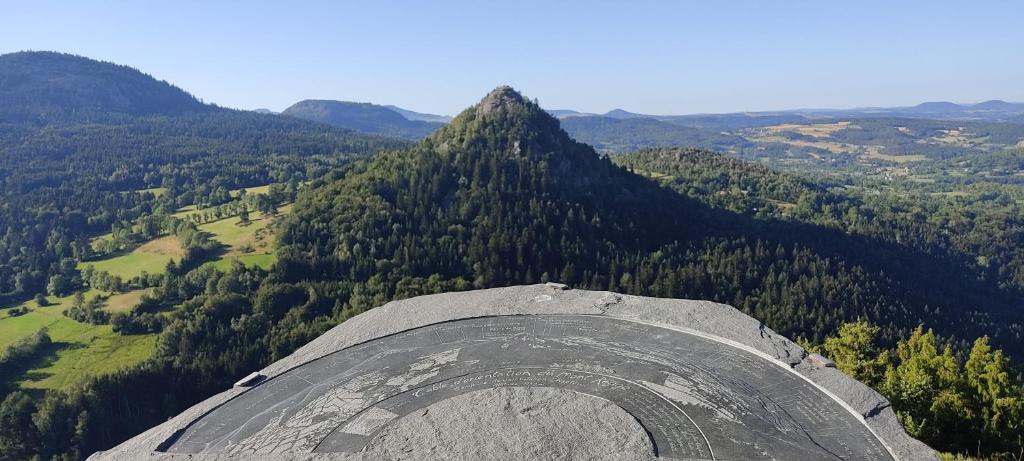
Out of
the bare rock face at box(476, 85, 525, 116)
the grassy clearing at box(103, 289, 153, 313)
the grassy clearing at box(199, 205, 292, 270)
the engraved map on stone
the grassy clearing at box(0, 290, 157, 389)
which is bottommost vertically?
the grassy clearing at box(0, 290, 157, 389)

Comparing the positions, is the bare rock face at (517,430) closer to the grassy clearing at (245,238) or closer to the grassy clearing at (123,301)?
the grassy clearing at (245,238)

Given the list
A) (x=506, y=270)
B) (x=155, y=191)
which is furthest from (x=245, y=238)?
(x=155, y=191)

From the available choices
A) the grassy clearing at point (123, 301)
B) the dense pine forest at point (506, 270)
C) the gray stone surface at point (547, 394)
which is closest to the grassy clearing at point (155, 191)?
the dense pine forest at point (506, 270)

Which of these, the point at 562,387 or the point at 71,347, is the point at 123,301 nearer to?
the point at 71,347

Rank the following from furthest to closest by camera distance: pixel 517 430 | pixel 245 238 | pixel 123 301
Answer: pixel 245 238
pixel 123 301
pixel 517 430

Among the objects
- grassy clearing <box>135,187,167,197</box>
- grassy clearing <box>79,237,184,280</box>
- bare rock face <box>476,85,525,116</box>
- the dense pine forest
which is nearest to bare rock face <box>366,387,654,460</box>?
the dense pine forest

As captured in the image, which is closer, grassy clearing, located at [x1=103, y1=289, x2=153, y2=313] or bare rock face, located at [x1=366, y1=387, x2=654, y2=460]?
bare rock face, located at [x1=366, y1=387, x2=654, y2=460]

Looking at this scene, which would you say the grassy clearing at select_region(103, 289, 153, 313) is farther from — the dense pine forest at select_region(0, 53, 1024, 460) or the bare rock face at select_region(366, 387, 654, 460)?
the bare rock face at select_region(366, 387, 654, 460)

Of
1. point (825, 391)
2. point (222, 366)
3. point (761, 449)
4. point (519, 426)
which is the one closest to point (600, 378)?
point (519, 426)
